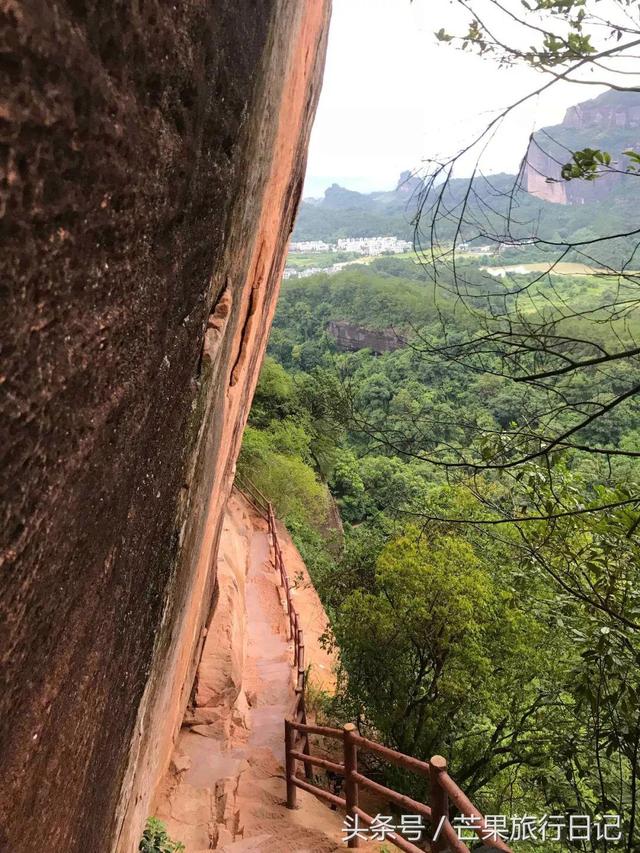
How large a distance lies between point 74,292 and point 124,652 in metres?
1.37

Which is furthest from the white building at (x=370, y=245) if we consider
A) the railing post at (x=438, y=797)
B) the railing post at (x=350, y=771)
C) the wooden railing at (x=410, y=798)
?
the railing post at (x=438, y=797)

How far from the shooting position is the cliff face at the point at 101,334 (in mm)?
929

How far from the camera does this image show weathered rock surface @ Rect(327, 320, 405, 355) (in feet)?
140

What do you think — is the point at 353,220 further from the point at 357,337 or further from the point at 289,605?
the point at 289,605

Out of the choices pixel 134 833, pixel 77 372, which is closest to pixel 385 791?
pixel 134 833

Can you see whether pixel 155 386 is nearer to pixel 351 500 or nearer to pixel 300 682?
pixel 300 682

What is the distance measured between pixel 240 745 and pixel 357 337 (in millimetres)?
40813

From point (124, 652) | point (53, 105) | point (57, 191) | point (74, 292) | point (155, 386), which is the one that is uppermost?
point (53, 105)

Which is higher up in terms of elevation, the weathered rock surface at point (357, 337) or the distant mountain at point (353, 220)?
the distant mountain at point (353, 220)

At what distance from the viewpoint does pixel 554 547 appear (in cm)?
348

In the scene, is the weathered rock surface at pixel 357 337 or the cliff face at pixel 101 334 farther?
the weathered rock surface at pixel 357 337

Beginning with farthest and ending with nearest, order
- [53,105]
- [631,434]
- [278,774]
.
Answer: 1. [631,434]
2. [278,774]
3. [53,105]

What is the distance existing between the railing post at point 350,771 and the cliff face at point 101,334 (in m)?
1.84

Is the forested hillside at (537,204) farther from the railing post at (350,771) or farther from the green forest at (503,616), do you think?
the railing post at (350,771)
